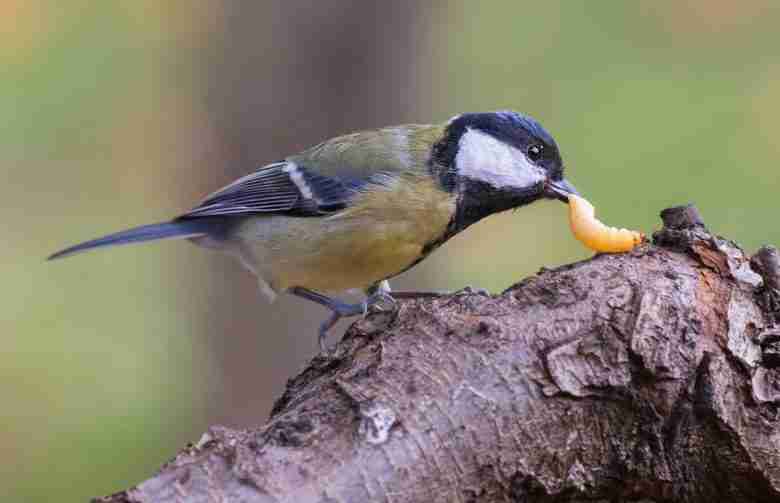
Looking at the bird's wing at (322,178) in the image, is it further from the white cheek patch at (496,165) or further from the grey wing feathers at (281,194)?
the white cheek patch at (496,165)

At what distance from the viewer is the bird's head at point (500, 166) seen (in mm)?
2721

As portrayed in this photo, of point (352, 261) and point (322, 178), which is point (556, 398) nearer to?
point (352, 261)

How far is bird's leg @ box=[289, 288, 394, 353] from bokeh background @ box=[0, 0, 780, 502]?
1.16m

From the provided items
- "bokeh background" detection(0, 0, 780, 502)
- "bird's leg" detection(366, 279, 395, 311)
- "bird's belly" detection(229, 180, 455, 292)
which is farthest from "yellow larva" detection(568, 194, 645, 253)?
"bokeh background" detection(0, 0, 780, 502)

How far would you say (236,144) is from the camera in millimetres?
4094

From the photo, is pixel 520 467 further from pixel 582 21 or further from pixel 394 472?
pixel 582 21

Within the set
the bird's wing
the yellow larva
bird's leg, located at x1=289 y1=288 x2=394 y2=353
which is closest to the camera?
the yellow larva

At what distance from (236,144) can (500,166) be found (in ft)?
5.36

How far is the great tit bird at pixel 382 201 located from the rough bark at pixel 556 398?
94 centimetres

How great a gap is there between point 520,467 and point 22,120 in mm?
4969

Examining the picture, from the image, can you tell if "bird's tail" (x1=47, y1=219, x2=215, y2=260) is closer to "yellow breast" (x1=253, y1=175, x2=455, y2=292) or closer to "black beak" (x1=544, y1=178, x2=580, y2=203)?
"yellow breast" (x1=253, y1=175, x2=455, y2=292)

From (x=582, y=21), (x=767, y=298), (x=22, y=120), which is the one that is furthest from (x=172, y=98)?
(x=767, y=298)

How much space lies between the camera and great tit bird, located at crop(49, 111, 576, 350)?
2.70 m


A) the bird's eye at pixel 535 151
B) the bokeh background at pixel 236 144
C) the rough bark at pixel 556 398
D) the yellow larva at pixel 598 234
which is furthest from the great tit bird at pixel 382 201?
the bokeh background at pixel 236 144
